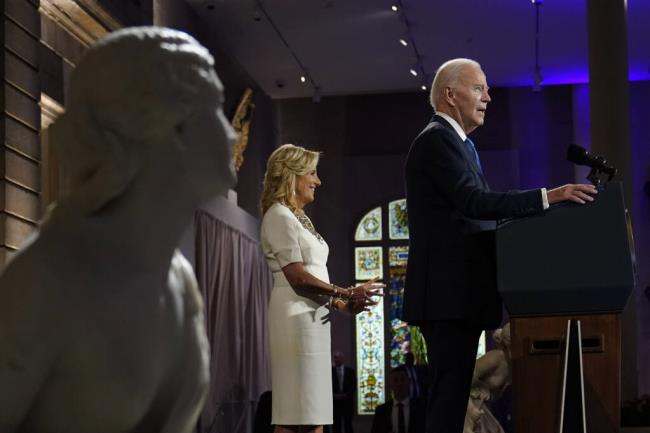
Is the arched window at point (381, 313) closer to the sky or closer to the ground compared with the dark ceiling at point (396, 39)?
closer to the ground

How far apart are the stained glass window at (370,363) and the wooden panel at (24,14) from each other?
11.3m

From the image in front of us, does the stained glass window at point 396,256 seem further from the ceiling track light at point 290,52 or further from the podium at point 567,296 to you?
the podium at point 567,296

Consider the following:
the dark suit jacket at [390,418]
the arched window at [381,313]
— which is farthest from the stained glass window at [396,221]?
the dark suit jacket at [390,418]

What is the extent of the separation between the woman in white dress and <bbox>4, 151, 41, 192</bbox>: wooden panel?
244 cm

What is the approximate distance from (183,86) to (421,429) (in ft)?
25.1

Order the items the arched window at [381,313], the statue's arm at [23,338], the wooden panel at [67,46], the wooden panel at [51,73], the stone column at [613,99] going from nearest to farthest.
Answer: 1. the statue's arm at [23,338]
2. the wooden panel at [51,73]
3. the wooden panel at [67,46]
4. the stone column at [613,99]
5. the arched window at [381,313]

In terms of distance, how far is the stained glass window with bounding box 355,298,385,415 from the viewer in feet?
56.0

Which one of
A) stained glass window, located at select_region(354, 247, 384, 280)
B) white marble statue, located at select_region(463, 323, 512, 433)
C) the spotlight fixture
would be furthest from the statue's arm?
stained glass window, located at select_region(354, 247, 384, 280)

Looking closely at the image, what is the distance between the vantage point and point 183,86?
97 centimetres

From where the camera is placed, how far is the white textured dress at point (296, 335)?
3.86 metres

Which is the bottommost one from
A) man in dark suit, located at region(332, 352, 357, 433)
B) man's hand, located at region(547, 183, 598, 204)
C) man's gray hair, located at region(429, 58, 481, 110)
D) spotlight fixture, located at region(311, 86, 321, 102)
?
man in dark suit, located at region(332, 352, 357, 433)

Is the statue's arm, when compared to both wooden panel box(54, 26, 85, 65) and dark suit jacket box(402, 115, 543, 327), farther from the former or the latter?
wooden panel box(54, 26, 85, 65)

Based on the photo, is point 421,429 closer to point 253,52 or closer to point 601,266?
point 601,266

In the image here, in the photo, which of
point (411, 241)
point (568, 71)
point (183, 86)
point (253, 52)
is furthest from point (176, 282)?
point (568, 71)
